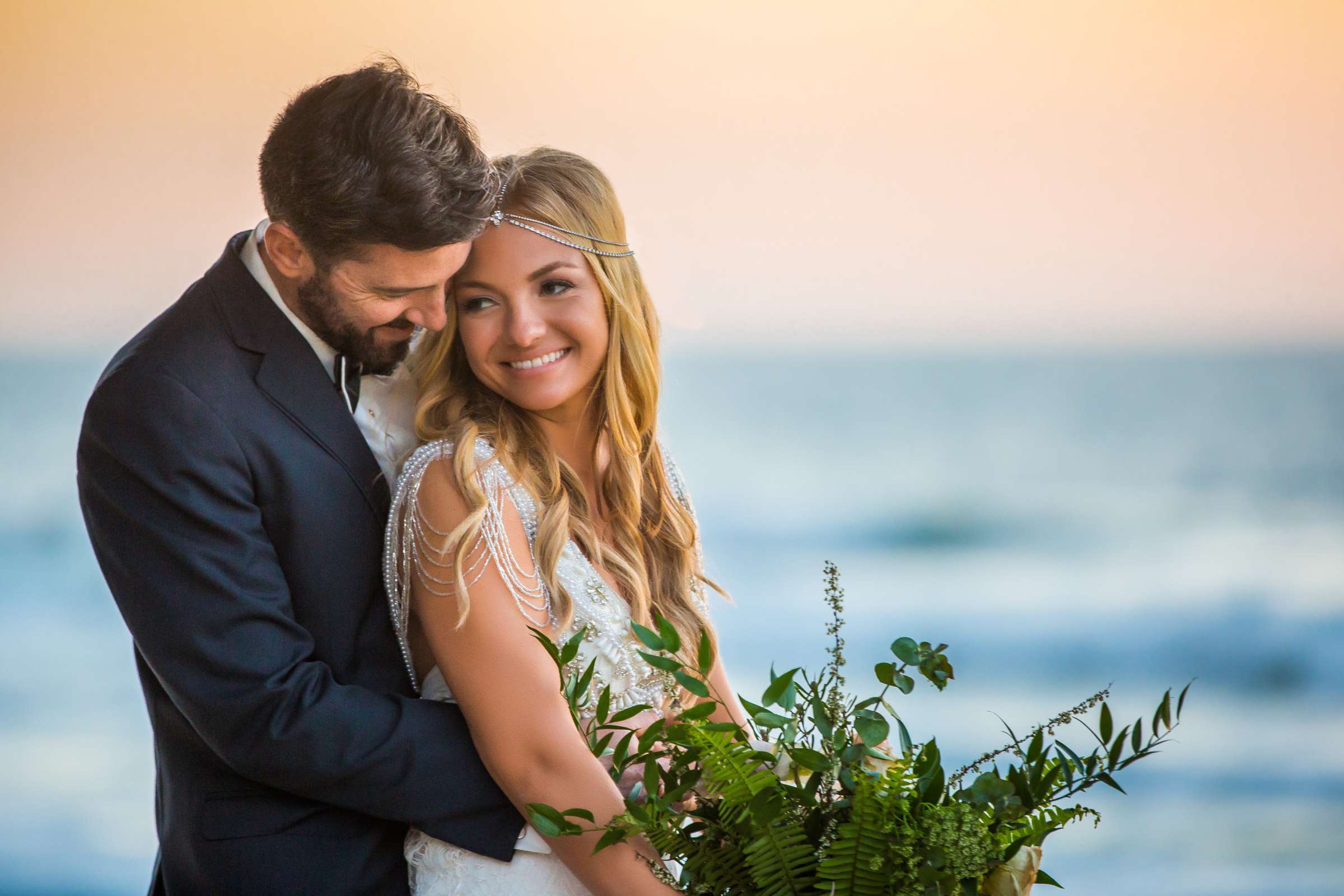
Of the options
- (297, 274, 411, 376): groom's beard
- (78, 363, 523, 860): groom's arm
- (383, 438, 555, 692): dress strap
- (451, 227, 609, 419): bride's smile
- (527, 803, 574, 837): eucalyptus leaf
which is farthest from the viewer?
(451, 227, 609, 419): bride's smile

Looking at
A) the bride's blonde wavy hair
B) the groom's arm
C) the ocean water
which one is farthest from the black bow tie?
the ocean water

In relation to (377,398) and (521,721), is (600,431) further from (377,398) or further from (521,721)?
(521,721)

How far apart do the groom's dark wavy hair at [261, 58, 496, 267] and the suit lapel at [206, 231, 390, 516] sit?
0.37ft

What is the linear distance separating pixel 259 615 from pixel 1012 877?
39.7 inches

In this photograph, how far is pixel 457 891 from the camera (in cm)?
173

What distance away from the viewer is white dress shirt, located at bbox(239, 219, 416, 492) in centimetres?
183

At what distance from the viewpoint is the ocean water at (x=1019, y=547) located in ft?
20.7

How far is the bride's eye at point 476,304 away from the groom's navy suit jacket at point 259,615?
0.26 meters

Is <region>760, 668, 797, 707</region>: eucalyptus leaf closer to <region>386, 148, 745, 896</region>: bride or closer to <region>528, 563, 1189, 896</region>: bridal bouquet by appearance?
<region>528, 563, 1189, 896</region>: bridal bouquet

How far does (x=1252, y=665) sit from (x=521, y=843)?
6.80 meters

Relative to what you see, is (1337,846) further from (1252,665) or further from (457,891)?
(457,891)

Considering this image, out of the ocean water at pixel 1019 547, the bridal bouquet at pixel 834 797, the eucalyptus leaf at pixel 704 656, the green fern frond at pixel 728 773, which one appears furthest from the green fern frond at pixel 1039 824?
the ocean water at pixel 1019 547

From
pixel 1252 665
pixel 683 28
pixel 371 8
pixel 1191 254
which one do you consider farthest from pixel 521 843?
pixel 1252 665

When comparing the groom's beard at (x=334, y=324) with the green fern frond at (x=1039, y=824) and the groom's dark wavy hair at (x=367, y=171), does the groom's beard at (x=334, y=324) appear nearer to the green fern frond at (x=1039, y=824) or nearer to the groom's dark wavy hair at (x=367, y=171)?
the groom's dark wavy hair at (x=367, y=171)
